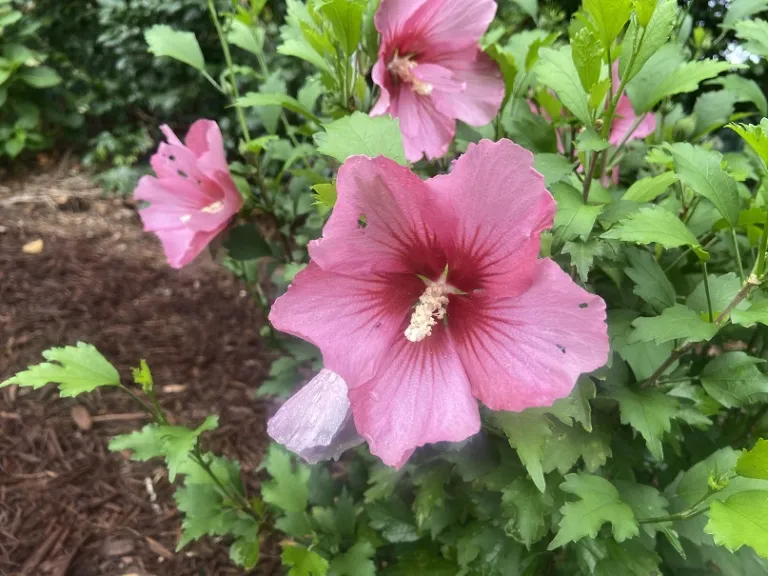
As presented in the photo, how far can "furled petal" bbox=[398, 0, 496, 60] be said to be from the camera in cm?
95

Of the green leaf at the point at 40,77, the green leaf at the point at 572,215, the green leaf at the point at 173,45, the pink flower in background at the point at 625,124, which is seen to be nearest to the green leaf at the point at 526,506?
the green leaf at the point at 572,215

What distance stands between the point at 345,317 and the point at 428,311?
0.11 m

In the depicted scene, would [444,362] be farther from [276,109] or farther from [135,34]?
[135,34]

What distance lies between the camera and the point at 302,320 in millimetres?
692

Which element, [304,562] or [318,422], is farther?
[304,562]

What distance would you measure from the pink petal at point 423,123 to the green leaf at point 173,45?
0.51 m

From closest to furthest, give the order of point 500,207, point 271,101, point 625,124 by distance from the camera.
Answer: point 500,207 < point 271,101 < point 625,124

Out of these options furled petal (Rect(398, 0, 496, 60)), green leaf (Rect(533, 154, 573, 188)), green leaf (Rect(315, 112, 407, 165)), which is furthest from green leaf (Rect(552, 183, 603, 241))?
furled petal (Rect(398, 0, 496, 60))

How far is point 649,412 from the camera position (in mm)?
868

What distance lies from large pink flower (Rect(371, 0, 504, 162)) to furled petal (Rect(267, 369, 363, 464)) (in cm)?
41

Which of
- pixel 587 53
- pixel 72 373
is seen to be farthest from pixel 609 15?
pixel 72 373

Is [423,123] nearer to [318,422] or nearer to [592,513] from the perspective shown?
[318,422]

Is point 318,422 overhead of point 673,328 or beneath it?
beneath

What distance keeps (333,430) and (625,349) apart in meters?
0.45
